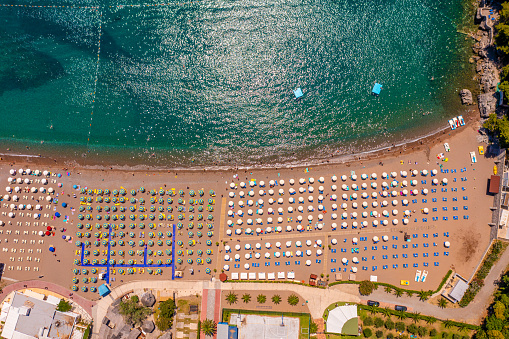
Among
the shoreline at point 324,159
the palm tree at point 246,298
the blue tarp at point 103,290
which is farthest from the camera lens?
the shoreline at point 324,159

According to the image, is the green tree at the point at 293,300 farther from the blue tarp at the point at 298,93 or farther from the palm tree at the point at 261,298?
the blue tarp at the point at 298,93

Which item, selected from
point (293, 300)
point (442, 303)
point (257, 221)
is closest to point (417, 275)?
point (442, 303)

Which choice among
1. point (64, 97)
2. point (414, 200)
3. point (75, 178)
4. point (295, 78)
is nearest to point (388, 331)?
point (414, 200)

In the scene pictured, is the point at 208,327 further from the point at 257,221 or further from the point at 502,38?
the point at 502,38

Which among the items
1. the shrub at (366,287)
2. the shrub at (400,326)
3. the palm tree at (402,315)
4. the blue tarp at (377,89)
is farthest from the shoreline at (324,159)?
the shrub at (400,326)

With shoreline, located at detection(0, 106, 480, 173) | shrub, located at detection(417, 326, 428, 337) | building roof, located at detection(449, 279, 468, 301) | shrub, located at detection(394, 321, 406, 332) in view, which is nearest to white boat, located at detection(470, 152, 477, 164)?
shoreline, located at detection(0, 106, 480, 173)

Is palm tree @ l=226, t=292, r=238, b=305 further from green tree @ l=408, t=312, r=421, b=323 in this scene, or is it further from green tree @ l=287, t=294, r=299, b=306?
green tree @ l=408, t=312, r=421, b=323
